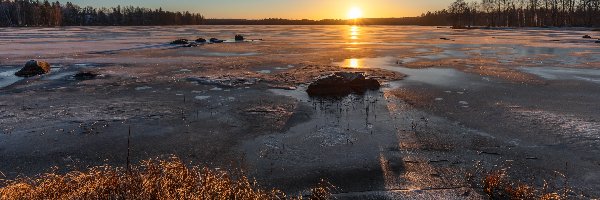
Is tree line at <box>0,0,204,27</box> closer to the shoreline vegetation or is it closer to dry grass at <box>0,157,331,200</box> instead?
the shoreline vegetation

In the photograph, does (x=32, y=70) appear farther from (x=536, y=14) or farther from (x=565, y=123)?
(x=536, y=14)

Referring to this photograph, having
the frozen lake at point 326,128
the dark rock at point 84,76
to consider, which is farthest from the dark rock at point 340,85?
the dark rock at point 84,76

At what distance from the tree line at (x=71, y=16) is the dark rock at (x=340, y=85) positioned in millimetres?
139673

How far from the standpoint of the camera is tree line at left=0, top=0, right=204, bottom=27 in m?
132

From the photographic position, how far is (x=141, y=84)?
15.1 meters

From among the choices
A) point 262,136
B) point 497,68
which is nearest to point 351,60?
point 497,68

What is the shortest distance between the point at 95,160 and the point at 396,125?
5689 millimetres

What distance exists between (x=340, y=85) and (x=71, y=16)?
539 ft

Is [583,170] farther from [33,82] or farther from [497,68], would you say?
[33,82]

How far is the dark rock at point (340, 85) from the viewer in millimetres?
13094

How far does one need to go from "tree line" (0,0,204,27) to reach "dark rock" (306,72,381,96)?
139673 mm

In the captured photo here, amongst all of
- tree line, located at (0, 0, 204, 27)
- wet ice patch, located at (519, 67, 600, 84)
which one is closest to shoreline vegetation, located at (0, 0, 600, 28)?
tree line, located at (0, 0, 204, 27)

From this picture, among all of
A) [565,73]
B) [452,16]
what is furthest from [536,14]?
[565,73]

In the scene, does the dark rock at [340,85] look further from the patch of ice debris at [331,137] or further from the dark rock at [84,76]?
the dark rock at [84,76]
